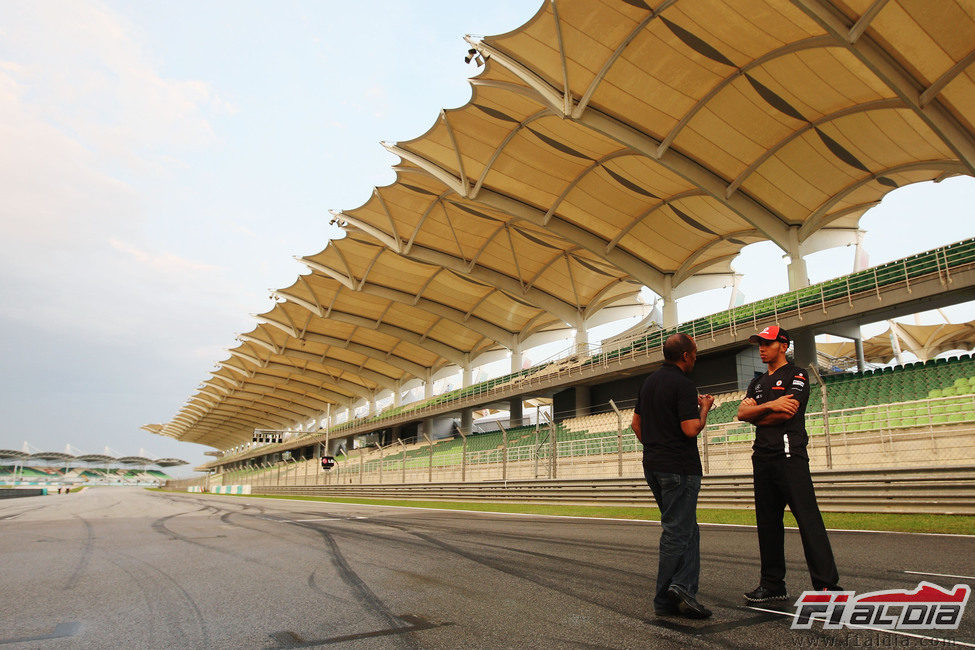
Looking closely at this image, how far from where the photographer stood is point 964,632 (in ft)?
8.96

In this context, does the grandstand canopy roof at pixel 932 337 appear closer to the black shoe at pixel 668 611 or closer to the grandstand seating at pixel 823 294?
the grandstand seating at pixel 823 294

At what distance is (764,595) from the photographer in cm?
353

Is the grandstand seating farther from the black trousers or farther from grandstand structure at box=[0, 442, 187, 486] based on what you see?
grandstand structure at box=[0, 442, 187, 486]

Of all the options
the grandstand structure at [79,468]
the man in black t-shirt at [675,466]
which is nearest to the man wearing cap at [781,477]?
the man in black t-shirt at [675,466]

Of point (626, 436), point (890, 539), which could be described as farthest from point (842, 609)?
point (626, 436)

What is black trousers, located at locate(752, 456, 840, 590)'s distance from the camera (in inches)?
137

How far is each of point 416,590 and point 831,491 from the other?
35.0ft

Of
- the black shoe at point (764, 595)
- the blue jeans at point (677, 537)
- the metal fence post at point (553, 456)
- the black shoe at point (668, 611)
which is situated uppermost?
the metal fence post at point (553, 456)

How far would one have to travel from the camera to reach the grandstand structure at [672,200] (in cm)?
1697

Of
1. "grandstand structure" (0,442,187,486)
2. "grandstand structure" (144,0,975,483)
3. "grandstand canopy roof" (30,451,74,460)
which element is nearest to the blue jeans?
"grandstand structure" (144,0,975,483)

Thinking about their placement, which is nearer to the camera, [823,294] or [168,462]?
[823,294]

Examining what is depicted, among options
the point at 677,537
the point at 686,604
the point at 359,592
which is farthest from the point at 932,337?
the point at 359,592

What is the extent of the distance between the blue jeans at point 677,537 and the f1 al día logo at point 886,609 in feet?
1.82

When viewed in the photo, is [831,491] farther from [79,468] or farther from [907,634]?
[79,468]
